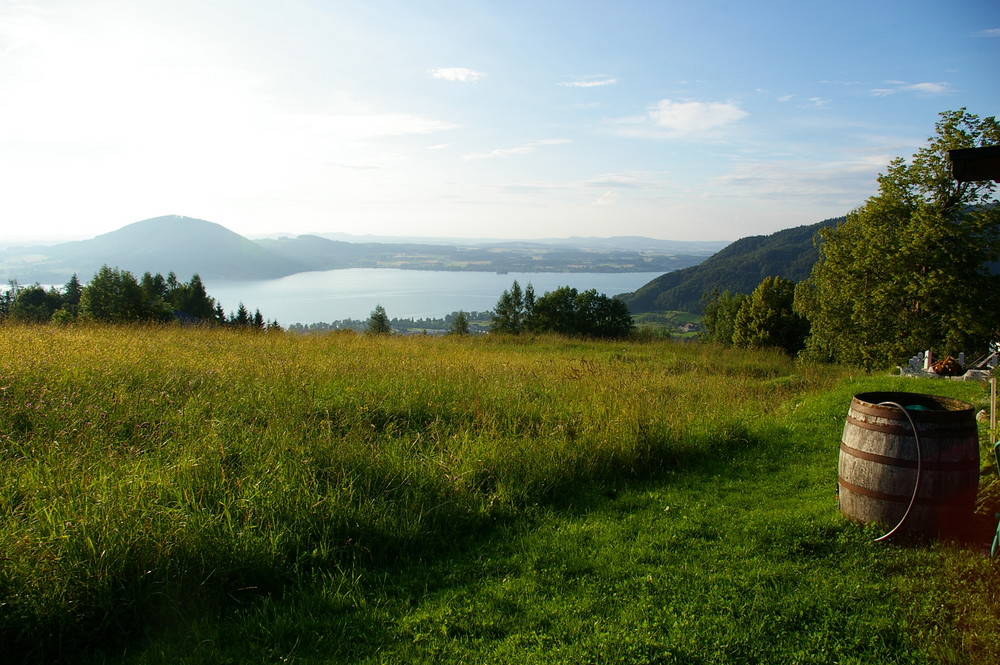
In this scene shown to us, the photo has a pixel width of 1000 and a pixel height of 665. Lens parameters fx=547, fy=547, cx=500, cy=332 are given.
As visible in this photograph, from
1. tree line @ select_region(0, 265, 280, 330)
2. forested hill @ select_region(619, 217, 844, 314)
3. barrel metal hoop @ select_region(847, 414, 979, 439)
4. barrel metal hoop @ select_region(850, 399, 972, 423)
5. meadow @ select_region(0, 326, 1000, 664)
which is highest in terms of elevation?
forested hill @ select_region(619, 217, 844, 314)

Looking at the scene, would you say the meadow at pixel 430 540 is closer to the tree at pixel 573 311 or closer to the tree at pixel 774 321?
the tree at pixel 573 311

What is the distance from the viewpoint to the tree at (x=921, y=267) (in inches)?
788

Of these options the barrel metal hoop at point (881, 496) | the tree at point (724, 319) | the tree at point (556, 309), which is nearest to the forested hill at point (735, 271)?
the tree at point (724, 319)

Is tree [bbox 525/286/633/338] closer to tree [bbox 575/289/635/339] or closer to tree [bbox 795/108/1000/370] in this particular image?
tree [bbox 575/289/635/339]

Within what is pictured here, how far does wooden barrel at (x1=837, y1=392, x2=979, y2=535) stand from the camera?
3592 millimetres

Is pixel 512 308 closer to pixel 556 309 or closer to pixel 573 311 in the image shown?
pixel 556 309

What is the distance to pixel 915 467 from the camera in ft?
12.0

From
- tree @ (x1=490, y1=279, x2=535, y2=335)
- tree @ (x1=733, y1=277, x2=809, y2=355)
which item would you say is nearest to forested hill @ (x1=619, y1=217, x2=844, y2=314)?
tree @ (x1=733, y1=277, x2=809, y2=355)

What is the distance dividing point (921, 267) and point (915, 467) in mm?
22426

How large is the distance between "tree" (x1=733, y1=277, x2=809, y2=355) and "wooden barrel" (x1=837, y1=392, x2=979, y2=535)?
46.2 meters

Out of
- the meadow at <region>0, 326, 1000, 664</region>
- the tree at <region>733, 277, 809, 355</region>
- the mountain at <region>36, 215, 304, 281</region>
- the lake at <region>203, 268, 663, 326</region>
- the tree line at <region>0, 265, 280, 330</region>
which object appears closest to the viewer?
the meadow at <region>0, 326, 1000, 664</region>

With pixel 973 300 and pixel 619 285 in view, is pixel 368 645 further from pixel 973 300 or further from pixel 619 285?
pixel 619 285

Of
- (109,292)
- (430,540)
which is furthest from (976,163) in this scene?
(109,292)

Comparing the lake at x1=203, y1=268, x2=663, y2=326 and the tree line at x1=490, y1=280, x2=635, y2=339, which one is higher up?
the lake at x1=203, y1=268, x2=663, y2=326
